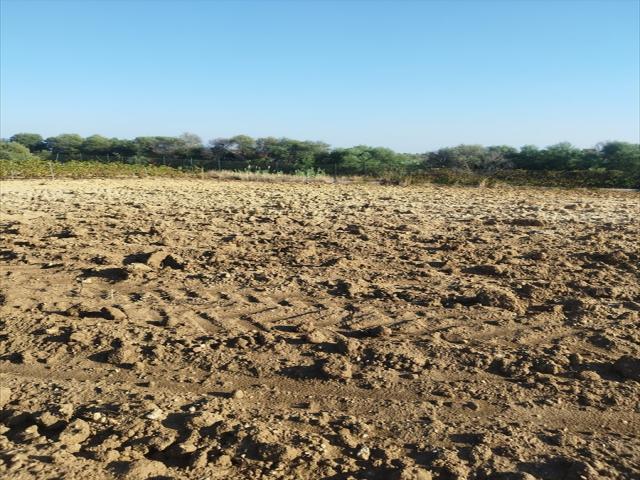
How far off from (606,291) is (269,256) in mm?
3926

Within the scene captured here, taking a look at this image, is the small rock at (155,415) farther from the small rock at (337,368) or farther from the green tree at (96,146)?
the green tree at (96,146)

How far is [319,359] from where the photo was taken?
13.8 feet

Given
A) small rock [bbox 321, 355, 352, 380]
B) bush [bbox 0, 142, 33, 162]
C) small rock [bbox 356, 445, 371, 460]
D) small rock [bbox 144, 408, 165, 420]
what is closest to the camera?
small rock [bbox 356, 445, 371, 460]

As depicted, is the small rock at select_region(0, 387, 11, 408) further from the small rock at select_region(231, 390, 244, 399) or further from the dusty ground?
the small rock at select_region(231, 390, 244, 399)

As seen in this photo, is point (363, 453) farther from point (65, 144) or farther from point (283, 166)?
point (65, 144)

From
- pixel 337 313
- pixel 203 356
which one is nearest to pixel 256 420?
pixel 203 356

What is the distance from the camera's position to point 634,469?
2900 millimetres

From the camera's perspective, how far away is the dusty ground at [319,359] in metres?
3.02

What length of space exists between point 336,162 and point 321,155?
98.5 inches

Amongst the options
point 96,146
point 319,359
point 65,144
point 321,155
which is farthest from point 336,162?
point 319,359

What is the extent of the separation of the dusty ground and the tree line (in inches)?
1011

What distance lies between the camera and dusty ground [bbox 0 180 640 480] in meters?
3.02

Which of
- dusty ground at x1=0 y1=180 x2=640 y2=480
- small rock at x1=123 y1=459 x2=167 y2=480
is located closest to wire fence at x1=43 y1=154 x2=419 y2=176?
dusty ground at x1=0 y1=180 x2=640 y2=480

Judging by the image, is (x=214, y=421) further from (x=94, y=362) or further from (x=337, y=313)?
(x=337, y=313)
